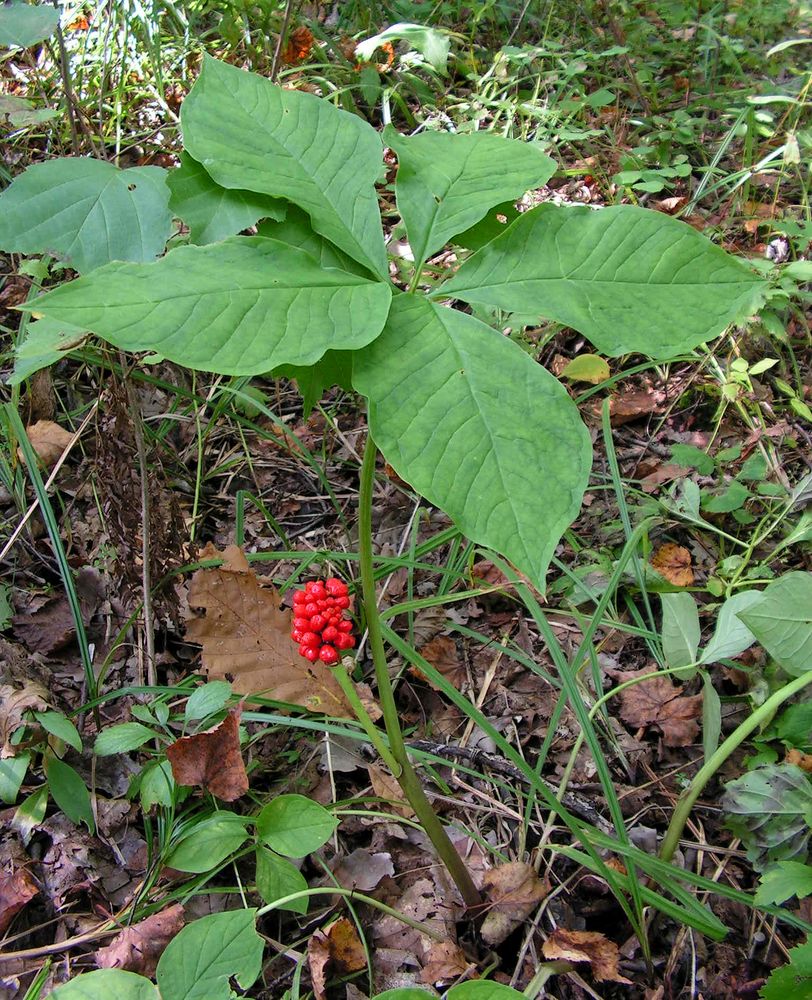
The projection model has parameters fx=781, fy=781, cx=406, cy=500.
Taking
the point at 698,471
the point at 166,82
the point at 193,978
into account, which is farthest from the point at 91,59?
the point at 193,978

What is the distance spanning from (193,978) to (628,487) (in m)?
1.81

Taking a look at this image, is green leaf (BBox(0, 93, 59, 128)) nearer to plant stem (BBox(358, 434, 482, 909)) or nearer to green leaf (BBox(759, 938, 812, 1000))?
plant stem (BBox(358, 434, 482, 909))

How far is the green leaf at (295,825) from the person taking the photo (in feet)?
5.02

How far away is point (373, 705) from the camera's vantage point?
1.96m

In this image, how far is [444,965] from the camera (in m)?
Answer: 1.56

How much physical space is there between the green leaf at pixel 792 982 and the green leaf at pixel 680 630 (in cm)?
62

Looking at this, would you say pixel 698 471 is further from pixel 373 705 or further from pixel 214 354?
pixel 214 354

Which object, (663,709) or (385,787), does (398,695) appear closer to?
(385,787)

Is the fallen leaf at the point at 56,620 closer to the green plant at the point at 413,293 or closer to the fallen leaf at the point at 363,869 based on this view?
the fallen leaf at the point at 363,869

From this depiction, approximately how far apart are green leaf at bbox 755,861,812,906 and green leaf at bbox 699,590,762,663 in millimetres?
413

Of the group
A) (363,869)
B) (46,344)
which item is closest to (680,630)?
(363,869)

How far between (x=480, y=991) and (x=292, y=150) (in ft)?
4.16

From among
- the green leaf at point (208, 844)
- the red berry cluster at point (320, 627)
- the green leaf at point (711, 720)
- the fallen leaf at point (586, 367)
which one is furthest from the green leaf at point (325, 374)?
the fallen leaf at point (586, 367)

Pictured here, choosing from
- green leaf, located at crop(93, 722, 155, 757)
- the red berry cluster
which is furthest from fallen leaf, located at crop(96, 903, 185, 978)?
the red berry cluster
